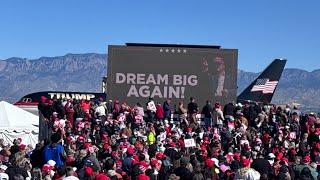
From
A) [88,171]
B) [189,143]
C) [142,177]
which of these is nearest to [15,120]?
[189,143]

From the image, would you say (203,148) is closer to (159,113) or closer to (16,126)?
(159,113)

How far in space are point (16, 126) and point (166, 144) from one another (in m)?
9.15

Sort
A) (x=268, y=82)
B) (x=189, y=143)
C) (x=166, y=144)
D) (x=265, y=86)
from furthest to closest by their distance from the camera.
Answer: (x=265, y=86) → (x=268, y=82) → (x=166, y=144) → (x=189, y=143)

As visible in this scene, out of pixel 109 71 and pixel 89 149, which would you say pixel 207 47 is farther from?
pixel 89 149

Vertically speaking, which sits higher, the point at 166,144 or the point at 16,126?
the point at 16,126

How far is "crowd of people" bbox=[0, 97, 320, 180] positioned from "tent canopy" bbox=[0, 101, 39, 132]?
0.77 m

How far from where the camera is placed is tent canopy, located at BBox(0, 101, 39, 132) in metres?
27.5

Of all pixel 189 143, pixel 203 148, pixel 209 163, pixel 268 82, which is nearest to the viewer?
pixel 209 163

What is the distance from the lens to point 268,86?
2312 inches

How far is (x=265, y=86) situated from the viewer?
59062mm

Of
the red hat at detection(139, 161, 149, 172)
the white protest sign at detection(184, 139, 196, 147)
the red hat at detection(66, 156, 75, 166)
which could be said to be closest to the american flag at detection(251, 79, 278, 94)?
the white protest sign at detection(184, 139, 196, 147)

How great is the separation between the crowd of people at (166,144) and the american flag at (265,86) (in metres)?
27.4

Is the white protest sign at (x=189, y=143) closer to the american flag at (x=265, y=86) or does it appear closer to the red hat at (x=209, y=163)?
the red hat at (x=209, y=163)

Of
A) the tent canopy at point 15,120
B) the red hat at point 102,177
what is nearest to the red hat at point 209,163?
the red hat at point 102,177
